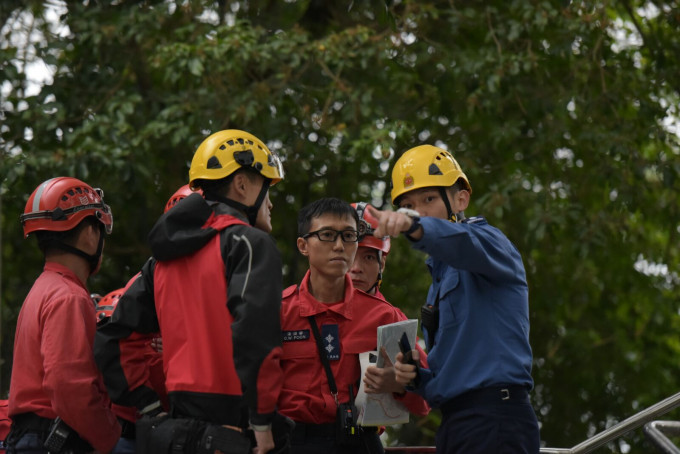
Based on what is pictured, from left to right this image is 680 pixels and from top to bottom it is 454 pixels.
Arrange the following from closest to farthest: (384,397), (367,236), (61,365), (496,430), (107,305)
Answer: (496,430) → (61,365) → (384,397) → (367,236) → (107,305)

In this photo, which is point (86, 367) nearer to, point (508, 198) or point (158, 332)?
point (158, 332)

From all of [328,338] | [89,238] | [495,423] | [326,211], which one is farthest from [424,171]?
[89,238]

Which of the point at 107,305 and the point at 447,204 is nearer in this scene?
the point at 447,204

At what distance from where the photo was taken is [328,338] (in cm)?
445

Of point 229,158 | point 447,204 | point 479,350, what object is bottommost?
point 479,350

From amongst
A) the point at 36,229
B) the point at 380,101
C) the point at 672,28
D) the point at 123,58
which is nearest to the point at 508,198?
the point at 380,101

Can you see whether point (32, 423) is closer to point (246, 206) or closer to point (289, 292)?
point (289, 292)

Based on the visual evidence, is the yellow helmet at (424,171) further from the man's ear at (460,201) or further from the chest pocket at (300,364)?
the chest pocket at (300,364)

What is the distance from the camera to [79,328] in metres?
4.24

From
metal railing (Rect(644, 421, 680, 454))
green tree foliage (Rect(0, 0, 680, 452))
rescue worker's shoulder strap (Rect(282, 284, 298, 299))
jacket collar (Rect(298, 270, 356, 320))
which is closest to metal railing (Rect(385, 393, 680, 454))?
metal railing (Rect(644, 421, 680, 454))

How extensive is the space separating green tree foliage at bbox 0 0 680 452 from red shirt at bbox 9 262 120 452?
145 inches

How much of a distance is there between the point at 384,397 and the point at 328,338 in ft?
1.20

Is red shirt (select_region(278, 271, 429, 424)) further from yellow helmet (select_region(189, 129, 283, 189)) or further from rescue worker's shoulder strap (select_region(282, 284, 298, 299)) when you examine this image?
yellow helmet (select_region(189, 129, 283, 189))

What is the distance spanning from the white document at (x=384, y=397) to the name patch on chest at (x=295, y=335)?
270mm
